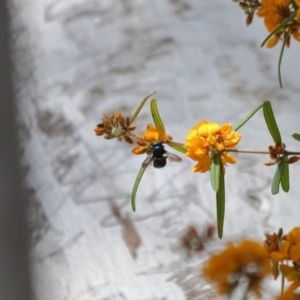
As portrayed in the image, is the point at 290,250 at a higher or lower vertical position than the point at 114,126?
lower

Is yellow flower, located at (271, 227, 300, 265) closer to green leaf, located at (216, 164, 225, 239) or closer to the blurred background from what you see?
green leaf, located at (216, 164, 225, 239)

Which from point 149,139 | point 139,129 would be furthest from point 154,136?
point 139,129

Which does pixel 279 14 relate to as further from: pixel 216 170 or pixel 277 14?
pixel 216 170

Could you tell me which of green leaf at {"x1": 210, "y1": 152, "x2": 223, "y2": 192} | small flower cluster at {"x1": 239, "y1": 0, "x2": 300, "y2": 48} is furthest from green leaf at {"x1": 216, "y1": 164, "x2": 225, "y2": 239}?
small flower cluster at {"x1": 239, "y1": 0, "x2": 300, "y2": 48}

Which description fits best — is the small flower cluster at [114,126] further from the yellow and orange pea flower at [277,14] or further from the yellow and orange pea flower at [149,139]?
the yellow and orange pea flower at [277,14]

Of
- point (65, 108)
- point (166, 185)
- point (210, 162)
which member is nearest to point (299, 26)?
point (210, 162)

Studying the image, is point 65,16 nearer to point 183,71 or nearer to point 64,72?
point 64,72
